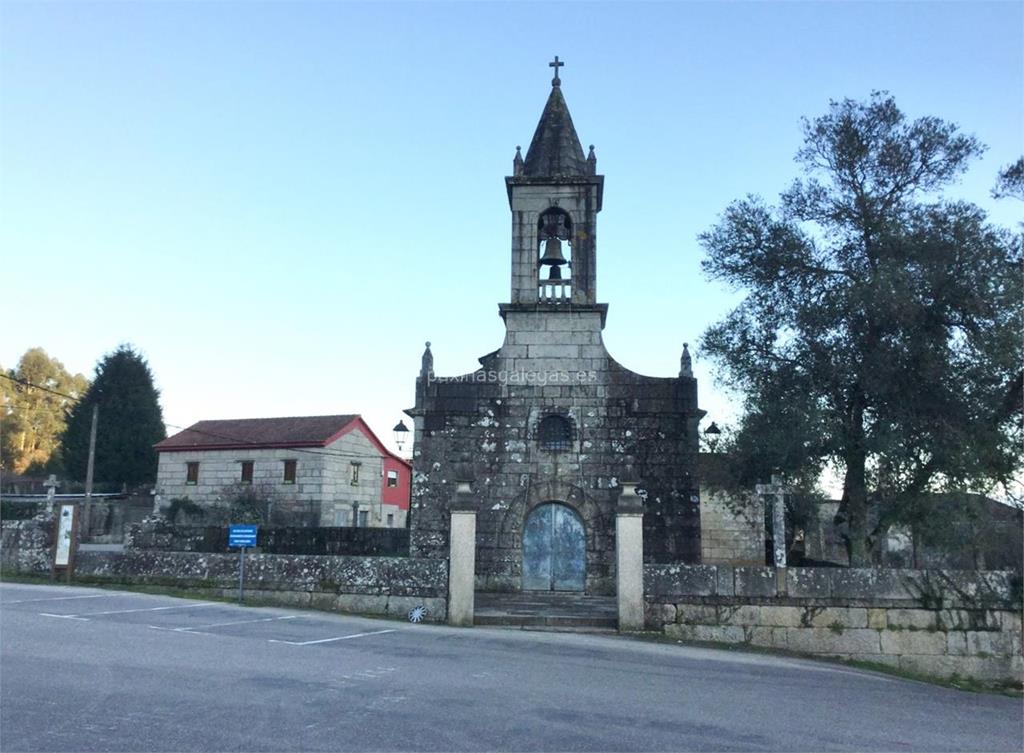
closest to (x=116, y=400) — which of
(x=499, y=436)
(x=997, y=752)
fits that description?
(x=499, y=436)

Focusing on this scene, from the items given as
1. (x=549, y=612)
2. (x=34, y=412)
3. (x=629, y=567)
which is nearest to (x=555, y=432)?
(x=549, y=612)

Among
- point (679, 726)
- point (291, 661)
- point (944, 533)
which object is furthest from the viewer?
point (944, 533)

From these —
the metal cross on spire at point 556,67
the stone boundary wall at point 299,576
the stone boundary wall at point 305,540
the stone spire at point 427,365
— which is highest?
the metal cross on spire at point 556,67

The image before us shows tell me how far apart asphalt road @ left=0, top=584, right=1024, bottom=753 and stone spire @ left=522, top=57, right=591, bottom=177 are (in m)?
11.0

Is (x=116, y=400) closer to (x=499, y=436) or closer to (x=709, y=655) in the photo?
(x=499, y=436)

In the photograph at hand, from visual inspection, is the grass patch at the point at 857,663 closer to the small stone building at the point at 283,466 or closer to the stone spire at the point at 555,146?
the stone spire at the point at 555,146

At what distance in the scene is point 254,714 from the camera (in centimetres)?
604

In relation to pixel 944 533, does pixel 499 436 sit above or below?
above

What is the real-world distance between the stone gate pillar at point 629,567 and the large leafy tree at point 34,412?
52449 mm

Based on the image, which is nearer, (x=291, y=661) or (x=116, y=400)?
(x=291, y=661)

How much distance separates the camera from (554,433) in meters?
16.8

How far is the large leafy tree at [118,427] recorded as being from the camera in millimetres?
43781

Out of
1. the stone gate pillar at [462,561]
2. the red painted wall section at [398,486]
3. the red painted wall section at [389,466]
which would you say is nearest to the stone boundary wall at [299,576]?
the stone gate pillar at [462,561]

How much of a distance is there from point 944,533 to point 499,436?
8.70 metres
